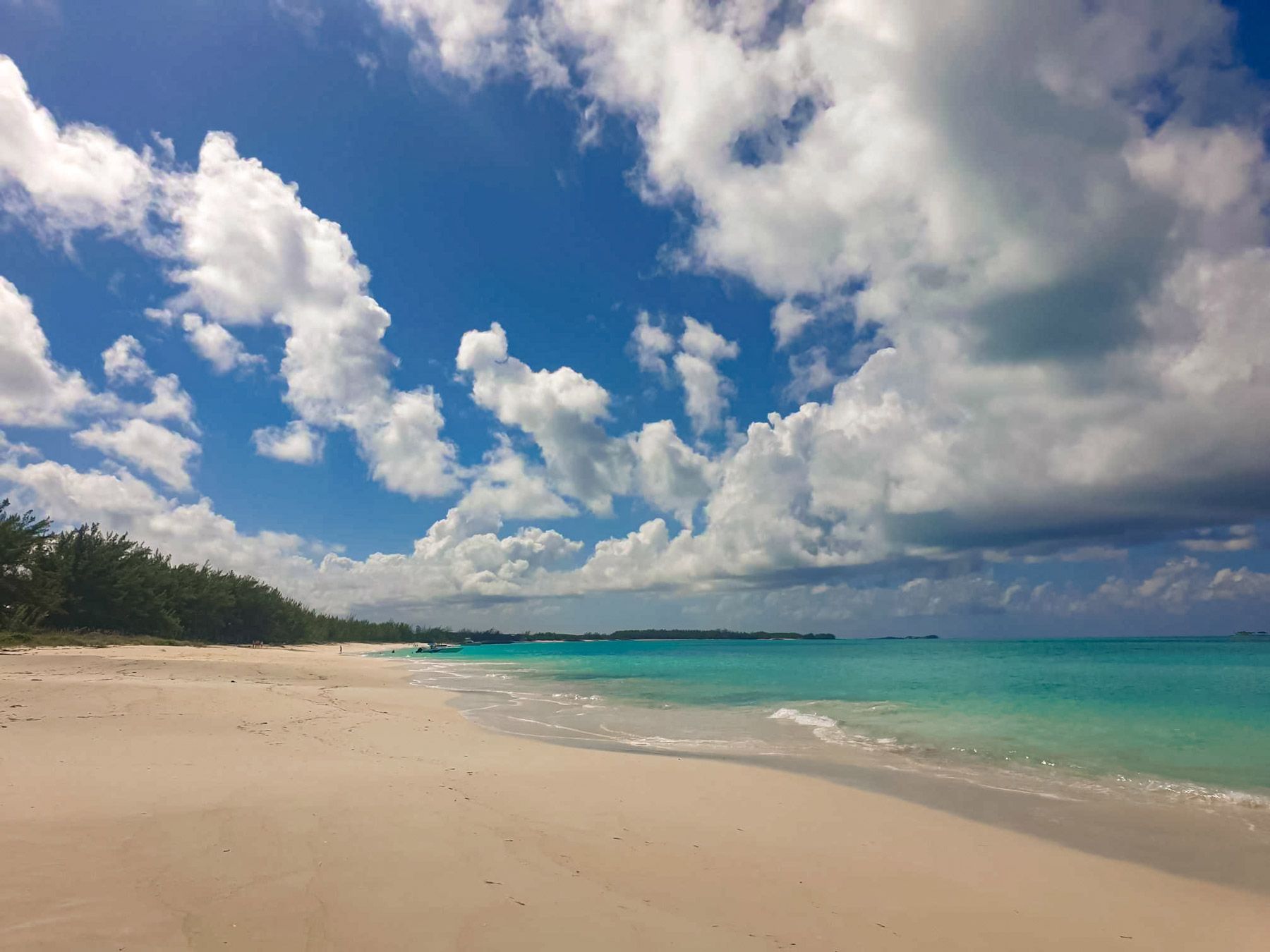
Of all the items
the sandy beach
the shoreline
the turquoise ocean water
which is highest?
the sandy beach

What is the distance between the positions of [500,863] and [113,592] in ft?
179

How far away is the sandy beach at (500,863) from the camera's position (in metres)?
4.48

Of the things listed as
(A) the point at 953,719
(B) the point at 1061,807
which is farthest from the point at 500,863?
(A) the point at 953,719

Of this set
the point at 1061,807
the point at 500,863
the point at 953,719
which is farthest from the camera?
the point at 953,719

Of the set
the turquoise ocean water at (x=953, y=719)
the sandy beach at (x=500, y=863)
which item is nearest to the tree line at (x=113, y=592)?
the turquoise ocean water at (x=953, y=719)

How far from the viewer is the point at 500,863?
5.80m

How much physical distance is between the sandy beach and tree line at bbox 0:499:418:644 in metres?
33.2

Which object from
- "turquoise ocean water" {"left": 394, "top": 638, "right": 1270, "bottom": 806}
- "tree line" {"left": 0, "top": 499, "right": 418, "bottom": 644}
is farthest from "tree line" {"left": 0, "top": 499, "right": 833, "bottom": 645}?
"turquoise ocean water" {"left": 394, "top": 638, "right": 1270, "bottom": 806}

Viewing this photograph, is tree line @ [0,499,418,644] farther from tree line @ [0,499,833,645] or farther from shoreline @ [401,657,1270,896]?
shoreline @ [401,657,1270,896]

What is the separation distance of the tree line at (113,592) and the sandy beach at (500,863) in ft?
109

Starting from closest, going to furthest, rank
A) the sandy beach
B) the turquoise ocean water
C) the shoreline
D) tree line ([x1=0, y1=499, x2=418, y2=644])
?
1. the sandy beach
2. the shoreline
3. the turquoise ocean water
4. tree line ([x1=0, y1=499, x2=418, y2=644])

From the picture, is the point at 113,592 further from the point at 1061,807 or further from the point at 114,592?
the point at 1061,807

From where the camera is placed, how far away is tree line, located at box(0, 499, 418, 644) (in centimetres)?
3447

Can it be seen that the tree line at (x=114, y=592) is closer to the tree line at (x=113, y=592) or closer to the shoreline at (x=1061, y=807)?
the tree line at (x=113, y=592)
